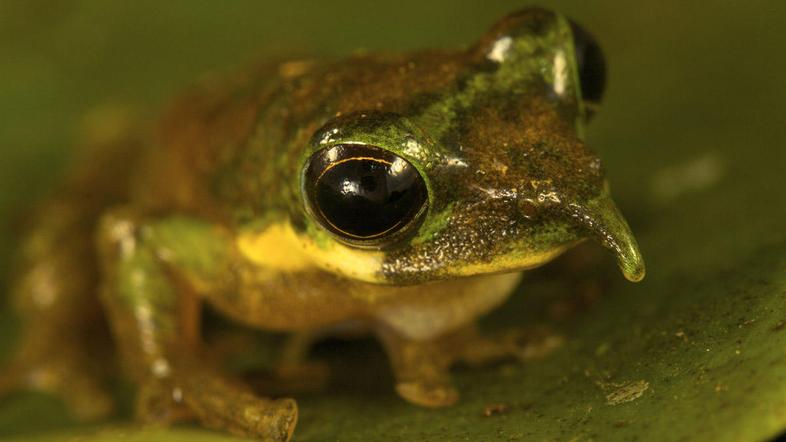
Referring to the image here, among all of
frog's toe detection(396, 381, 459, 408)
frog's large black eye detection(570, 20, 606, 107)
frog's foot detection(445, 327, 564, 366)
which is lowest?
frog's toe detection(396, 381, 459, 408)

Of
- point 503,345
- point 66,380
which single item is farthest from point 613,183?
point 66,380

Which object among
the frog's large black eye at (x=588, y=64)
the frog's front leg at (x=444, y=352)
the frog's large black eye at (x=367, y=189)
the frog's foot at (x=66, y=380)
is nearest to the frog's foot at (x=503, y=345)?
the frog's front leg at (x=444, y=352)

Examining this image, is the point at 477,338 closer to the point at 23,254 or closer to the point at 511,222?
the point at 511,222

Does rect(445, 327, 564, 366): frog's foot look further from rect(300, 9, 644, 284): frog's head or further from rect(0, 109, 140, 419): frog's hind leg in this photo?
rect(0, 109, 140, 419): frog's hind leg

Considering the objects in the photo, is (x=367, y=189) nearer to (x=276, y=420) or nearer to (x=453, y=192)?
(x=453, y=192)

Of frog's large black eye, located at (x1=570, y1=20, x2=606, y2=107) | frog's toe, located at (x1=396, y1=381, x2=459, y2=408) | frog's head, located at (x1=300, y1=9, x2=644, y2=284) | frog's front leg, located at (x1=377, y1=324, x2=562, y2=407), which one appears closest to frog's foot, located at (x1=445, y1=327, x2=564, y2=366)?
frog's front leg, located at (x1=377, y1=324, x2=562, y2=407)
